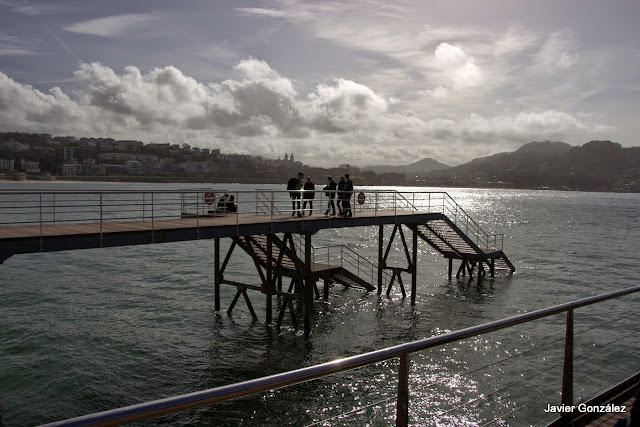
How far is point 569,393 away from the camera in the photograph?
14.4 feet

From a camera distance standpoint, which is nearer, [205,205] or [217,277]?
[205,205]

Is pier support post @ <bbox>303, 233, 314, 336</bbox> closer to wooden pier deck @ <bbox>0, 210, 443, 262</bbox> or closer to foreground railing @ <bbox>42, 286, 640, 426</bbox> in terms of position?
wooden pier deck @ <bbox>0, 210, 443, 262</bbox>

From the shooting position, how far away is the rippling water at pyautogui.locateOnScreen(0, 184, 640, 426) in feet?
46.5

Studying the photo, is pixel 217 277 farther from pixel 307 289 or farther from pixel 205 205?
pixel 307 289

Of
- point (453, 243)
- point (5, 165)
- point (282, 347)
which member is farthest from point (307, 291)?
point (5, 165)

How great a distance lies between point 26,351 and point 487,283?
1101 inches

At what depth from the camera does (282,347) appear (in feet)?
62.8

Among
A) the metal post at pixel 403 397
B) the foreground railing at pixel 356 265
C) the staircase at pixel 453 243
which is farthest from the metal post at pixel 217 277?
the metal post at pixel 403 397

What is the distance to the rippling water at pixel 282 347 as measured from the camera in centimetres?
1416

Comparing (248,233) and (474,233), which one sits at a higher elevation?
(248,233)

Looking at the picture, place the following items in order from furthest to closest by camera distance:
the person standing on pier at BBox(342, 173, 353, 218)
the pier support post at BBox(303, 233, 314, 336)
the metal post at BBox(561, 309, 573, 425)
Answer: the person standing on pier at BBox(342, 173, 353, 218) → the pier support post at BBox(303, 233, 314, 336) → the metal post at BBox(561, 309, 573, 425)

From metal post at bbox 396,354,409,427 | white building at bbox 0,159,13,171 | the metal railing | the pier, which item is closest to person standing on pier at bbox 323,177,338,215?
the metal railing

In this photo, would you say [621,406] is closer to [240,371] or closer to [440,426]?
[440,426]

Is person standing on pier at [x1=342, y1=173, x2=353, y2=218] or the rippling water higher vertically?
person standing on pier at [x1=342, y1=173, x2=353, y2=218]
